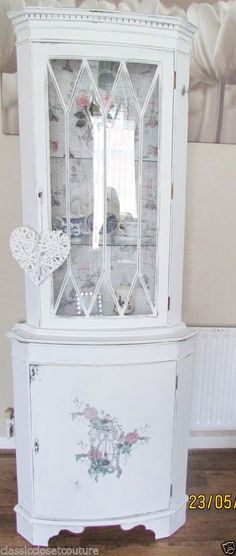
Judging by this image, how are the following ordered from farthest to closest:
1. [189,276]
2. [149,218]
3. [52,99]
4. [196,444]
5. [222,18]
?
1. [196,444]
2. [189,276]
3. [222,18]
4. [149,218]
5. [52,99]

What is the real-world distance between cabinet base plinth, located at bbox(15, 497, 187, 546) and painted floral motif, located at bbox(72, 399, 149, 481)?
201 millimetres

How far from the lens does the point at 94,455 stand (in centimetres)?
148

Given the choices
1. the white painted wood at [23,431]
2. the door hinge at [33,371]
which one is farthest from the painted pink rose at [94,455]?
the door hinge at [33,371]

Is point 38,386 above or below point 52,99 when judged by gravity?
below

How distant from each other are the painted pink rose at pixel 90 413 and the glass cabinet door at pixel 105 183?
1.14ft

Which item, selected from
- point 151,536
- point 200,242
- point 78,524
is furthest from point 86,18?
point 151,536

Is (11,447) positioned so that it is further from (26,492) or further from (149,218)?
(149,218)

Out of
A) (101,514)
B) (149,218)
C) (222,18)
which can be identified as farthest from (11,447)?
(222,18)

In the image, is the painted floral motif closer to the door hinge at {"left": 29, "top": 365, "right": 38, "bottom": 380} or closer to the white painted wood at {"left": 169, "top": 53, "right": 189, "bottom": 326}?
the door hinge at {"left": 29, "top": 365, "right": 38, "bottom": 380}

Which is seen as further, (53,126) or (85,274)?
(85,274)

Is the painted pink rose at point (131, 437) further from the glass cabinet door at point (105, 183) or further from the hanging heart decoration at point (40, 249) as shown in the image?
the hanging heart decoration at point (40, 249)

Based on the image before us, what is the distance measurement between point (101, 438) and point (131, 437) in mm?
112

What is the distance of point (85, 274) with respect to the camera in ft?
4.70

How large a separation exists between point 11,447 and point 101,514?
29.4 inches
